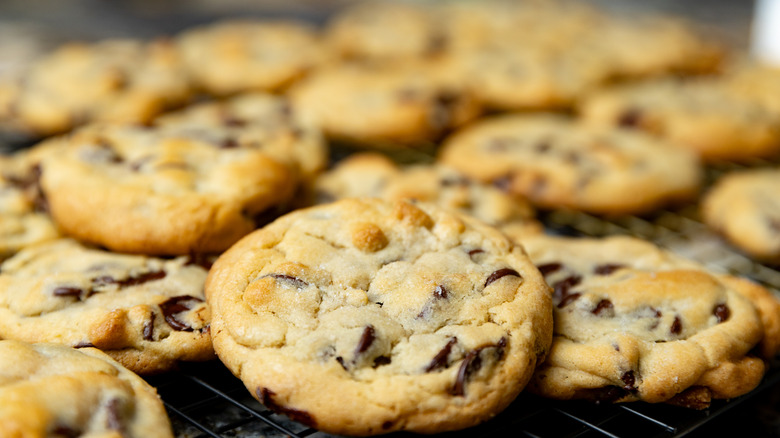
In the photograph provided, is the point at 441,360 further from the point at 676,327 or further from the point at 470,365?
the point at 676,327

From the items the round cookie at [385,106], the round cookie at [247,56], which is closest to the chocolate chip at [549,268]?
the round cookie at [385,106]

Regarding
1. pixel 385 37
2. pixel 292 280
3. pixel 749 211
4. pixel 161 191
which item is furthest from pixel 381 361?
pixel 385 37

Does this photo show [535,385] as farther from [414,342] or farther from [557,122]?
[557,122]

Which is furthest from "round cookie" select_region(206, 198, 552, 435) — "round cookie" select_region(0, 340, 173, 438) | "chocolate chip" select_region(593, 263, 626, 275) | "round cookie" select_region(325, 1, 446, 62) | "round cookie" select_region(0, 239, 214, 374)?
"round cookie" select_region(325, 1, 446, 62)

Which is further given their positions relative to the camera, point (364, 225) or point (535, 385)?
point (364, 225)

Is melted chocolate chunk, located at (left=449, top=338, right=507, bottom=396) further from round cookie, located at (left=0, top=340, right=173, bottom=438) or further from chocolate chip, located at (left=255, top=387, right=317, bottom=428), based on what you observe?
round cookie, located at (left=0, top=340, right=173, bottom=438)

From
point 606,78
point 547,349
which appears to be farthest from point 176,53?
point 547,349
